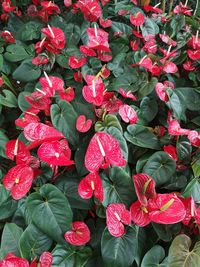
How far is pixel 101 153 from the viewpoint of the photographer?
818mm

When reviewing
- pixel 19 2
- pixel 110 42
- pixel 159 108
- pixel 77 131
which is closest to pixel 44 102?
pixel 77 131

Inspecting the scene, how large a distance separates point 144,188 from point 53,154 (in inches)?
9.6

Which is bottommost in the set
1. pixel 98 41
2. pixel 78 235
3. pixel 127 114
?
pixel 78 235

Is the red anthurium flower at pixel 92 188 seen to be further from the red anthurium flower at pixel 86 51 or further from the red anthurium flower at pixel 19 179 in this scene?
the red anthurium flower at pixel 86 51

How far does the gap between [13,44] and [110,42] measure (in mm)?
438

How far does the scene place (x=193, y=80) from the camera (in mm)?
1412

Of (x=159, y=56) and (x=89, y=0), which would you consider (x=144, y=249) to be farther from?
(x=89, y=0)

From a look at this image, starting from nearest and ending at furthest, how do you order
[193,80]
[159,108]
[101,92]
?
1. [101,92]
2. [159,108]
3. [193,80]

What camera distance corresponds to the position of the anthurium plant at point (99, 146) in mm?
828

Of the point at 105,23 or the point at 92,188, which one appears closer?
the point at 92,188

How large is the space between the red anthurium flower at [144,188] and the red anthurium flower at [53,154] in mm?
176

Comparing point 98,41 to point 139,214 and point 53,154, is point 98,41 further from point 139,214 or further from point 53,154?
point 139,214

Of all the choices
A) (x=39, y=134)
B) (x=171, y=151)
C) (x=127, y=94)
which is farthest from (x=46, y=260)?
(x=127, y=94)

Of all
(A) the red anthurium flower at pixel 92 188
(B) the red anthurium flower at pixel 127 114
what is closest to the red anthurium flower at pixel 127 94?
(B) the red anthurium flower at pixel 127 114
